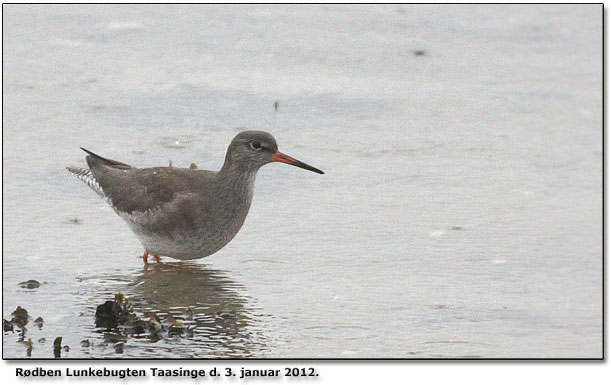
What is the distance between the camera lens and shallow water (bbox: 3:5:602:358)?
6.74 meters

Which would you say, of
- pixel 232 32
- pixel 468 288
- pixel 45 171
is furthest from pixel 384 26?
pixel 468 288

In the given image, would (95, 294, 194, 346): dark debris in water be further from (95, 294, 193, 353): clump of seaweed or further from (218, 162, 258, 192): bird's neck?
(218, 162, 258, 192): bird's neck

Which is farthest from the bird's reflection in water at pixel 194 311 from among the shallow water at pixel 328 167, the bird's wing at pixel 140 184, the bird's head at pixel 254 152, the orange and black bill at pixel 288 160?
the orange and black bill at pixel 288 160

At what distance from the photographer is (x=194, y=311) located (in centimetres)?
689

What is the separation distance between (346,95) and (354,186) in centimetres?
215

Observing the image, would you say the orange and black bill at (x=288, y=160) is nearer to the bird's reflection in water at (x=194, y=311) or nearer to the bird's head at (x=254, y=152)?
the bird's head at (x=254, y=152)

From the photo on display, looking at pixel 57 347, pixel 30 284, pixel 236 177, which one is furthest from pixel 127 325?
pixel 236 177

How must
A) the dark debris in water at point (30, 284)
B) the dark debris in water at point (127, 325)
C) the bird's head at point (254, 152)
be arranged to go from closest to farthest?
the dark debris in water at point (127, 325) < the dark debris in water at point (30, 284) < the bird's head at point (254, 152)

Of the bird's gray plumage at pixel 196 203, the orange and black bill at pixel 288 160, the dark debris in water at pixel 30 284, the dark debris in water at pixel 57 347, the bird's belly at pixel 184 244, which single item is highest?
the orange and black bill at pixel 288 160

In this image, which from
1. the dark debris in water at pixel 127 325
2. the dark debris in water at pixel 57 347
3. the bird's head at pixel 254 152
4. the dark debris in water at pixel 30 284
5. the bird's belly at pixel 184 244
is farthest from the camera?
the bird's head at pixel 254 152

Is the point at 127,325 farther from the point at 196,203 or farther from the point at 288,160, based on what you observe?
the point at 288,160

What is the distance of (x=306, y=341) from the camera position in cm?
644

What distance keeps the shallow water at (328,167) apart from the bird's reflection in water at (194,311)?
2 centimetres

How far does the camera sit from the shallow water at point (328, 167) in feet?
22.1
